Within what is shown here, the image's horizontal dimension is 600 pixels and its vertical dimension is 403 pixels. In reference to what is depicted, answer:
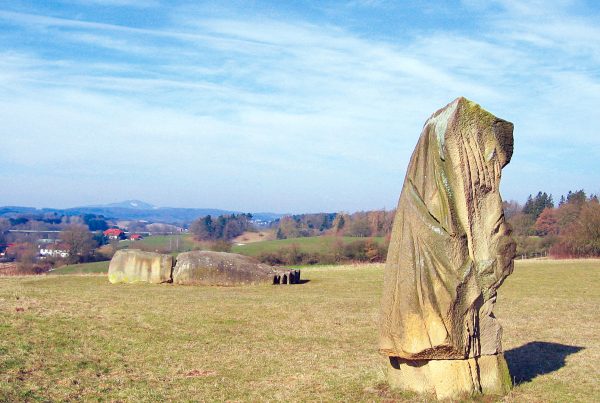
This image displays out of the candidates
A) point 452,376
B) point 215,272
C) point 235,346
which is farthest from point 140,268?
point 452,376

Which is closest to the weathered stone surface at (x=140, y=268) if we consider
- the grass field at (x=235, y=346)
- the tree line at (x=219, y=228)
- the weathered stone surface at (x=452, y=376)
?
the grass field at (x=235, y=346)

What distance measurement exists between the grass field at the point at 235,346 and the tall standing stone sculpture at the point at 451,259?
0.75 m

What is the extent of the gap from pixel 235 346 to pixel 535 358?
613cm

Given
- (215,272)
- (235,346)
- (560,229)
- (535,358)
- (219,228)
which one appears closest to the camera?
(535,358)

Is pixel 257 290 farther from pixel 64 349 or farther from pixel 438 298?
pixel 438 298

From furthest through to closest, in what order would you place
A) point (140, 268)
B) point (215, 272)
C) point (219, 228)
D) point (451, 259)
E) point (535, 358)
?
point (219, 228)
point (140, 268)
point (215, 272)
point (535, 358)
point (451, 259)

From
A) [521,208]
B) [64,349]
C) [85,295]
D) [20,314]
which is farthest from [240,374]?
[521,208]

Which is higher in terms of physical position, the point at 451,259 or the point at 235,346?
the point at 451,259

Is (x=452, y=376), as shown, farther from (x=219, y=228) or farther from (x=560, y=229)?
(x=219, y=228)

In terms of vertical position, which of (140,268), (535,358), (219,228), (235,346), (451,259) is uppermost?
(451,259)

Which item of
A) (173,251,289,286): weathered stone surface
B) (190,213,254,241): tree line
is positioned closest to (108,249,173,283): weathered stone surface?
(173,251,289,286): weathered stone surface

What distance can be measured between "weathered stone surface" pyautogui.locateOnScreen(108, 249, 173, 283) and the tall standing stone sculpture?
696 inches

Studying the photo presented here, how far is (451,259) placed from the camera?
842 cm

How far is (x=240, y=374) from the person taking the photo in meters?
10.7
